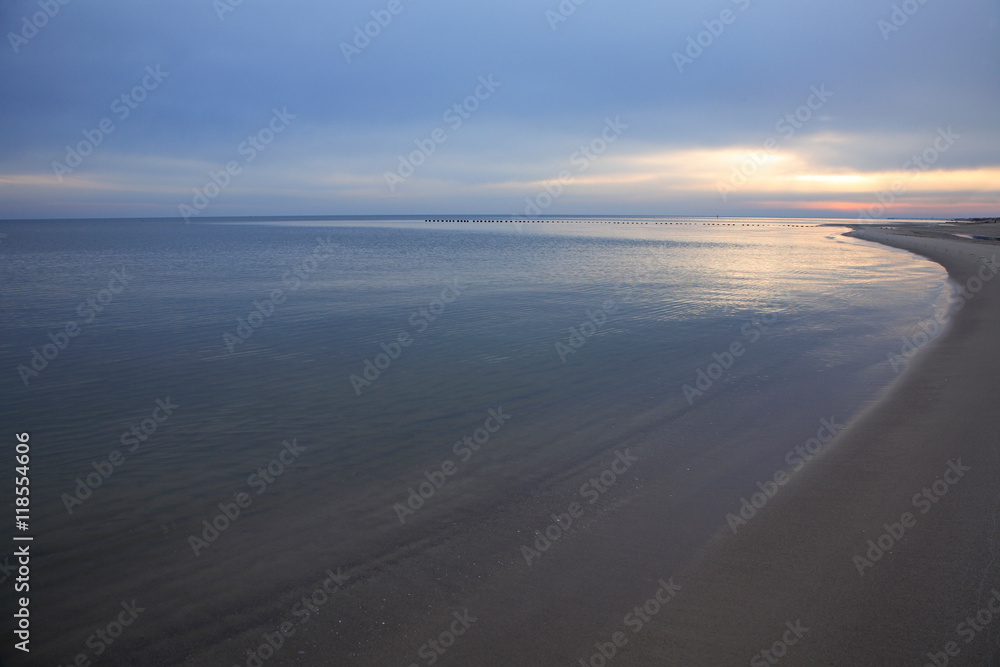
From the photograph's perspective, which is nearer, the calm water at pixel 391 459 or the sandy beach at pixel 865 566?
the sandy beach at pixel 865 566

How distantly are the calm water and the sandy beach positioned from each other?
0.55m

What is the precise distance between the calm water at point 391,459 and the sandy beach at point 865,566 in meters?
0.55

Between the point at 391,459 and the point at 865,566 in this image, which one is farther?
the point at 391,459

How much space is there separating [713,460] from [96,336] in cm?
1814

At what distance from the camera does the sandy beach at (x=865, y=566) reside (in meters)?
4.38

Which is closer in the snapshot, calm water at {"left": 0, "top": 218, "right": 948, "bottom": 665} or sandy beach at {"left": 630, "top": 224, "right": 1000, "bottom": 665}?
sandy beach at {"left": 630, "top": 224, "right": 1000, "bottom": 665}

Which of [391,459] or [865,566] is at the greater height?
[865,566]

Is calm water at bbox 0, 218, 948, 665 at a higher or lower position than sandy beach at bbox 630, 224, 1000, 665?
lower

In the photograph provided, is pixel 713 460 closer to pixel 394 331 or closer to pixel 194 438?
pixel 194 438

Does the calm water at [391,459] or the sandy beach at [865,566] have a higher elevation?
the sandy beach at [865,566]

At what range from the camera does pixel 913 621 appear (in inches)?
180

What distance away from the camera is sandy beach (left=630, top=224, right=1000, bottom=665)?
438cm

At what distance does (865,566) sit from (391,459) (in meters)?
6.12

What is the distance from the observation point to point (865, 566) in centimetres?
532
